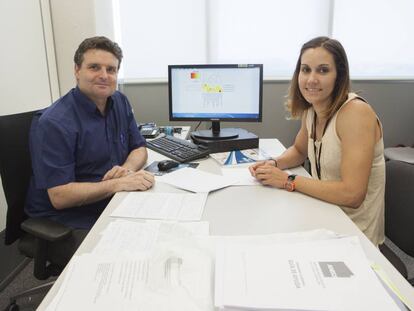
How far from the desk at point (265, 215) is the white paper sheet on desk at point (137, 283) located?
0.12m

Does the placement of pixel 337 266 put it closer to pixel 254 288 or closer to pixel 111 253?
pixel 254 288

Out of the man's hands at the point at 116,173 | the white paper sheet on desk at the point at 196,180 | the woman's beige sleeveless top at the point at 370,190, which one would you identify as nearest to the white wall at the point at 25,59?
the man's hands at the point at 116,173

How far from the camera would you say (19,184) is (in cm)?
139

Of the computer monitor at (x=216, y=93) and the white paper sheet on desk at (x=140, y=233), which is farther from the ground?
the computer monitor at (x=216, y=93)

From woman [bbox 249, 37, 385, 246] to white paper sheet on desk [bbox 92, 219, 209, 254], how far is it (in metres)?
0.45

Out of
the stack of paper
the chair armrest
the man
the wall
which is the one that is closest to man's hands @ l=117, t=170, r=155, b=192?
the man

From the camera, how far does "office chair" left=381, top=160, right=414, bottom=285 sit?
1244 mm

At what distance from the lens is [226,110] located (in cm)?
195

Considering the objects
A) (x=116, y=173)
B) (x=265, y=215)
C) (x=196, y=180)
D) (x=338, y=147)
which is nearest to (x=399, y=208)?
(x=338, y=147)

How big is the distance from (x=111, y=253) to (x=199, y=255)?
22 centimetres

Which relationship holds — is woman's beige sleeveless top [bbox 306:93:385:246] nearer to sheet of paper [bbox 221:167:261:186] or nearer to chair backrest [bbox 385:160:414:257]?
chair backrest [bbox 385:160:414:257]

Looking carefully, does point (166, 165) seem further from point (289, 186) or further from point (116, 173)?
point (289, 186)

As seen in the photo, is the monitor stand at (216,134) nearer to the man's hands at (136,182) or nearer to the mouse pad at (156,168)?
the mouse pad at (156,168)

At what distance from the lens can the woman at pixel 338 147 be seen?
121 cm
